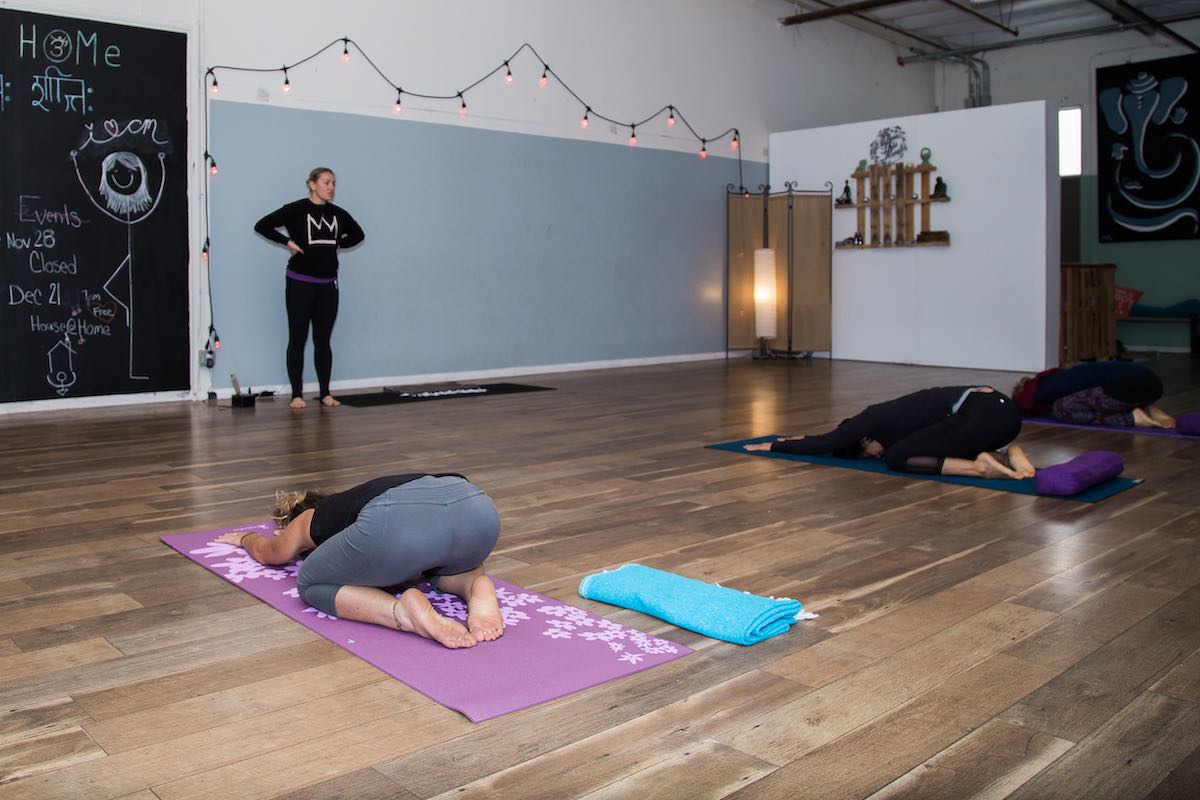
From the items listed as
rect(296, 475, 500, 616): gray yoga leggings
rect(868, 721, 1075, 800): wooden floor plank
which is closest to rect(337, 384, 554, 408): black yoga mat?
rect(296, 475, 500, 616): gray yoga leggings

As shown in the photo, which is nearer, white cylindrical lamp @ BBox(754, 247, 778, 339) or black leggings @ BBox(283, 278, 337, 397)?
black leggings @ BBox(283, 278, 337, 397)

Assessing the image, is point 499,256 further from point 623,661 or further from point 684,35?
point 623,661

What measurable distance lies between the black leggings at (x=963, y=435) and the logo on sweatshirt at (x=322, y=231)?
391 cm

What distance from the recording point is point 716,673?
213cm

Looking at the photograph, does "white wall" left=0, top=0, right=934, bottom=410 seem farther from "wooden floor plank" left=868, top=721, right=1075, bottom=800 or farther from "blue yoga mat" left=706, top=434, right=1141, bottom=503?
"wooden floor plank" left=868, top=721, right=1075, bottom=800

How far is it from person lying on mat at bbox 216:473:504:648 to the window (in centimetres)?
1104

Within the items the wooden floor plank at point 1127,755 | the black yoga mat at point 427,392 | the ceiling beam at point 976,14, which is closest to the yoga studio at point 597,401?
the wooden floor plank at point 1127,755

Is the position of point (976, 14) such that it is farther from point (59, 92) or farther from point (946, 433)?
point (59, 92)

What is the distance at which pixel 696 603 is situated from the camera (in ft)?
Result: 7.96

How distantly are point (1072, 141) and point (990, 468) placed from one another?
917 cm

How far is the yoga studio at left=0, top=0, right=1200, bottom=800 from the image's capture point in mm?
1896

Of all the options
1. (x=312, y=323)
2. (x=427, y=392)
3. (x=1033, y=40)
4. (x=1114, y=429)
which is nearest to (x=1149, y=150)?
(x=1033, y=40)

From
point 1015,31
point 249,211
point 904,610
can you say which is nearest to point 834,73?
point 1015,31

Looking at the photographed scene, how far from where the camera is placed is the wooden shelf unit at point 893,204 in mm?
9242
